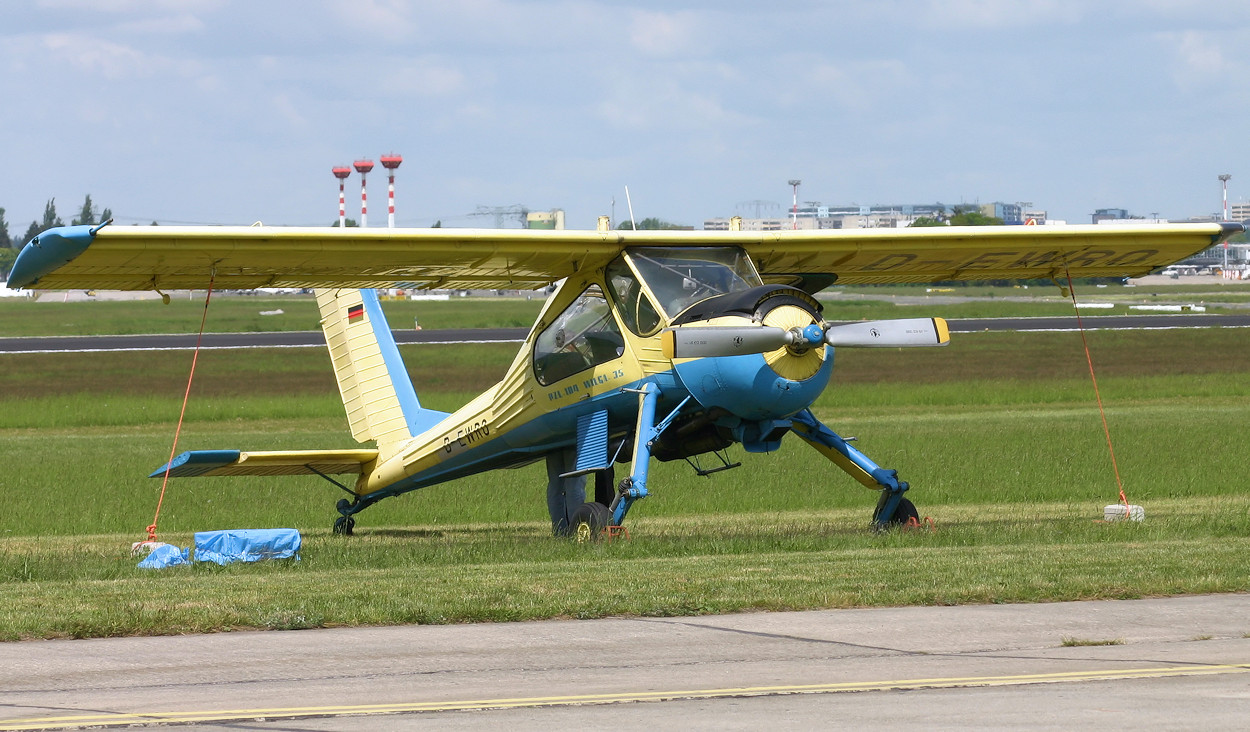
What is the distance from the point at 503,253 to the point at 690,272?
71.8 inches

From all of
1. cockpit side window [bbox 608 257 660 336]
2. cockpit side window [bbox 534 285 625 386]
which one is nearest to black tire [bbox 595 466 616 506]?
cockpit side window [bbox 534 285 625 386]

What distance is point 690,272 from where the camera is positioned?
14.5m

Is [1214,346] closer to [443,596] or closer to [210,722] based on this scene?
[443,596]

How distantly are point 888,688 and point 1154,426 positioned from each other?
2309 centimetres

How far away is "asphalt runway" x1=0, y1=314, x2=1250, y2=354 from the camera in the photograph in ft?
198

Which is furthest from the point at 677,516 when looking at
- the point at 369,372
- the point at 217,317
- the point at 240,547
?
the point at 217,317

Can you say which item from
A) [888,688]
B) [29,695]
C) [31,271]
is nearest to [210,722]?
[29,695]

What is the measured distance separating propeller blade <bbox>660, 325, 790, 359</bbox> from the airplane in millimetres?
14

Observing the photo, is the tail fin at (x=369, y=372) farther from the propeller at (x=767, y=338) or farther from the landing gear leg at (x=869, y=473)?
the propeller at (x=767, y=338)

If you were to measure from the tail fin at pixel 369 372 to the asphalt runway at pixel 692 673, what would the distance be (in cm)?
933

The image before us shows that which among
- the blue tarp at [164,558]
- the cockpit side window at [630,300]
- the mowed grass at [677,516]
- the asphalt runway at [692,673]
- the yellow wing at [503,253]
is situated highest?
the yellow wing at [503,253]

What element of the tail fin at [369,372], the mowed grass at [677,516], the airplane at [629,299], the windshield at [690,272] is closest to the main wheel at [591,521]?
the airplane at [629,299]

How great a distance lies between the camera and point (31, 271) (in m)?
13.3

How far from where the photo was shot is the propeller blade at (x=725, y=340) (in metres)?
12.8
